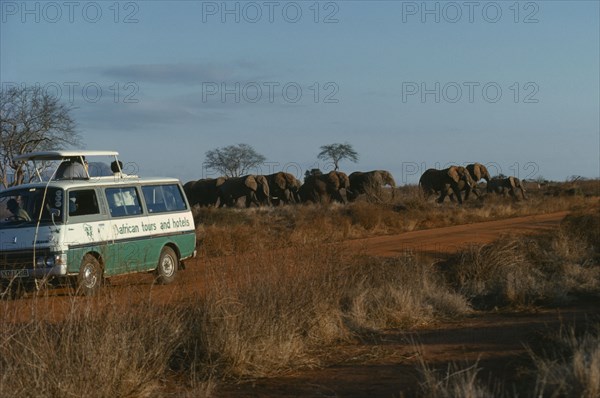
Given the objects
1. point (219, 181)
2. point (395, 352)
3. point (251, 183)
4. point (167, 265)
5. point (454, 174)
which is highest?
point (454, 174)

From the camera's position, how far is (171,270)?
15766 mm

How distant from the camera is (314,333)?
1045 centimetres

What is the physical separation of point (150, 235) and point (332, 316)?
538 centimetres

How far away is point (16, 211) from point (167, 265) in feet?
9.81

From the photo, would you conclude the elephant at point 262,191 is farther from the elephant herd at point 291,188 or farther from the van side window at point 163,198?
the van side window at point 163,198

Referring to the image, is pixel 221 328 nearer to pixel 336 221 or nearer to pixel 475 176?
pixel 336 221

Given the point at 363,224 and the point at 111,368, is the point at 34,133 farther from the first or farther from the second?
the point at 111,368

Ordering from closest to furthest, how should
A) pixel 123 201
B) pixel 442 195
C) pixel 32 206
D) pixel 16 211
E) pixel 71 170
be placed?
pixel 16 211, pixel 32 206, pixel 123 201, pixel 71 170, pixel 442 195

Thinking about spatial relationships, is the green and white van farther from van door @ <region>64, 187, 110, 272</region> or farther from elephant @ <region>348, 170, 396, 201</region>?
elephant @ <region>348, 170, 396, 201</region>

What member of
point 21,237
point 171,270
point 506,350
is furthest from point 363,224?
point 506,350

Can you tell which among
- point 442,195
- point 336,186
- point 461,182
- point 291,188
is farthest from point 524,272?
point 291,188

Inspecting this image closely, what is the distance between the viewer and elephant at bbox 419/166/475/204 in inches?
2292

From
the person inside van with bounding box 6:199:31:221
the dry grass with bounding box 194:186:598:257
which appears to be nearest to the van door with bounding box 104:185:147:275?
the person inside van with bounding box 6:199:31:221

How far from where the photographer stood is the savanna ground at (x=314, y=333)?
7.54 meters
